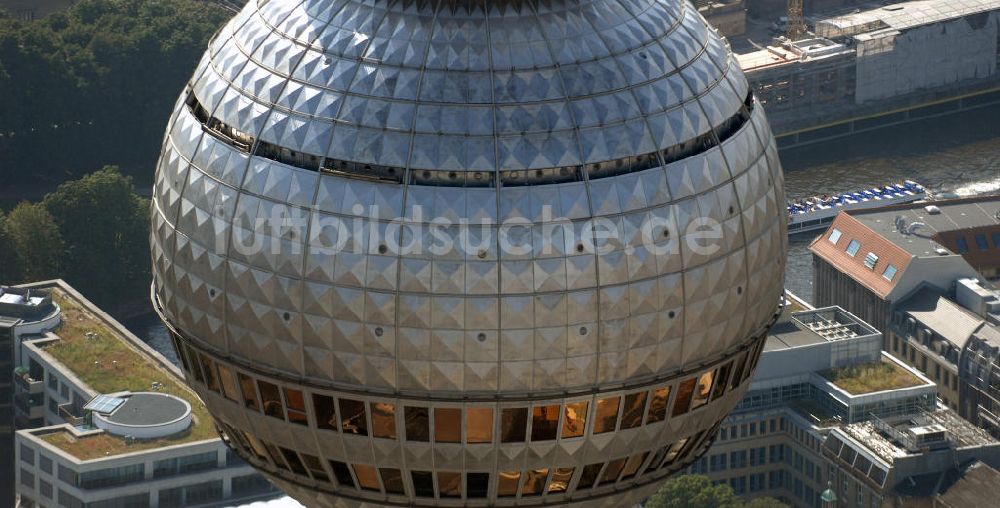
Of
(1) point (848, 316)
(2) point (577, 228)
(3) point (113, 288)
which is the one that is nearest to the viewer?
(2) point (577, 228)

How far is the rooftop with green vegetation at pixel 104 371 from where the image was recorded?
15138cm

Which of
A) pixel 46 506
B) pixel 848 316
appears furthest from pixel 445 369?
pixel 848 316

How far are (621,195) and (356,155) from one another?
6.52m

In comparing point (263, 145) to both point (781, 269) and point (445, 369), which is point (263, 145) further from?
point (781, 269)

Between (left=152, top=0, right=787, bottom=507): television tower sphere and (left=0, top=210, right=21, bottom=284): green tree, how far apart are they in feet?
405

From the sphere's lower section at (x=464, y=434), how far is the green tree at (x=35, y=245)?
123 metres

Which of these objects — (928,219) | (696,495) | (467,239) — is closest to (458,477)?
(467,239)

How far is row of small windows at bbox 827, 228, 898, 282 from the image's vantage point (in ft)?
595

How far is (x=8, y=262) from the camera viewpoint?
642 feet

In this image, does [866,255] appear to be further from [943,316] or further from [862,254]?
[943,316]

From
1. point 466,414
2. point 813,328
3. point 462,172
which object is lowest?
point 813,328

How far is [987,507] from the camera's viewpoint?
154750 millimetres

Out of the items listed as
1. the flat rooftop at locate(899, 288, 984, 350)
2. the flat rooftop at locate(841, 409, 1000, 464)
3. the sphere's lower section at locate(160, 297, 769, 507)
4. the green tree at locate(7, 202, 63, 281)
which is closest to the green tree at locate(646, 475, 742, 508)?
the flat rooftop at locate(841, 409, 1000, 464)

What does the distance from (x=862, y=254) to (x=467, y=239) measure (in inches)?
4728
